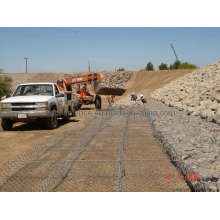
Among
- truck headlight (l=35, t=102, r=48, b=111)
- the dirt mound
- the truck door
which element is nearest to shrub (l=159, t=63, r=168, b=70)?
the dirt mound

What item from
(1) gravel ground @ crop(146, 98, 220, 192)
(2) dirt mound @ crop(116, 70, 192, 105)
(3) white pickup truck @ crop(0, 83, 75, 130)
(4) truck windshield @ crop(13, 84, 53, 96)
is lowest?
(1) gravel ground @ crop(146, 98, 220, 192)

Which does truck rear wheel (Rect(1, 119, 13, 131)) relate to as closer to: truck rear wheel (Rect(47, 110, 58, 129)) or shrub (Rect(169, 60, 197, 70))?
truck rear wheel (Rect(47, 110, 58, 129))

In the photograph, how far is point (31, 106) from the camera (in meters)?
9.49

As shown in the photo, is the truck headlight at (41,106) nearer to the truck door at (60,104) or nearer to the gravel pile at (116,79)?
the truck door at (60,104)

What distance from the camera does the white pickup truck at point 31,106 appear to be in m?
9.48

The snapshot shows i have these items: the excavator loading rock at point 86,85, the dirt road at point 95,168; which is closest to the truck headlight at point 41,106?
the dirt road at point 95,168

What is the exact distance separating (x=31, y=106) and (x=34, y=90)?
1.60m

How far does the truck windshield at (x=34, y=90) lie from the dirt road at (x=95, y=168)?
157 inches

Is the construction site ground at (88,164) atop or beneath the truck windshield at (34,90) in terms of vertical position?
beneath

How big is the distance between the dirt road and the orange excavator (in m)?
11.2

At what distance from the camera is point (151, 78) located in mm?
52344

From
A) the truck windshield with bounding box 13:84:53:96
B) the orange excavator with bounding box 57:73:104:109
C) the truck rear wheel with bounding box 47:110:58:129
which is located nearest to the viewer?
the truck rear wheel with bounding box 47:110:58:129

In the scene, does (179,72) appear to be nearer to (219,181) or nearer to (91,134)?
(91,134)

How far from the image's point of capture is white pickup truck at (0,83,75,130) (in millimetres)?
A: 9484
